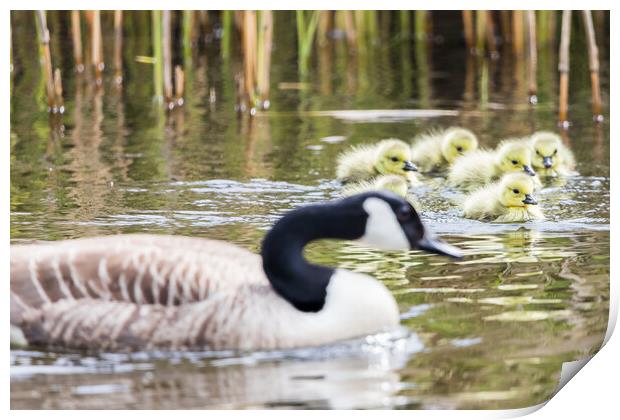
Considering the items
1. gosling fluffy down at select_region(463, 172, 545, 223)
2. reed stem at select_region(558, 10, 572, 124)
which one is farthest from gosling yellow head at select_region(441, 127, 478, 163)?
gosling fluffy down at select_region(463, 172, 545, 223)

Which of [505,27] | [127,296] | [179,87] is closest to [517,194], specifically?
[127,296]

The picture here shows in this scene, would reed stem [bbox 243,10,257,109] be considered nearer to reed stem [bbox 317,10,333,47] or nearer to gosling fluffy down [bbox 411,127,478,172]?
gosling fluffy down [bbox 411,127,478,172]

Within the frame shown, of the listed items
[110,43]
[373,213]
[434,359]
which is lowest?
[434,359]

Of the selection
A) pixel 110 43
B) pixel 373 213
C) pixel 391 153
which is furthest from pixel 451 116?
pixel 373 213

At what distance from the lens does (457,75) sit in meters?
7.17

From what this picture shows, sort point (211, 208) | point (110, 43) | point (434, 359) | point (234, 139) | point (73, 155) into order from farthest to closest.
A: point (110, 43) < point (234, 139) < point (73, 155) < point (211, 208) < point (434, 359)

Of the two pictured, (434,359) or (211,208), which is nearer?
(434,359)

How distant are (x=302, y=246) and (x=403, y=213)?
0.25m

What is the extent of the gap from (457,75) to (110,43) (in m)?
1.68

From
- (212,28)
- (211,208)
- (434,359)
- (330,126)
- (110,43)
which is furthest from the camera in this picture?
(212,28)

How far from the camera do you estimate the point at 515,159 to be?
531cm

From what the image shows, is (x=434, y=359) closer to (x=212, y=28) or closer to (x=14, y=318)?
(x=14, y=318)

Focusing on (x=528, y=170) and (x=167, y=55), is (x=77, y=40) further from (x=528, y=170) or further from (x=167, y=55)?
(x=528, y=170)

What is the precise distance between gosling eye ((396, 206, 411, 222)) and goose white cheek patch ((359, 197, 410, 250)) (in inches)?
0.4
